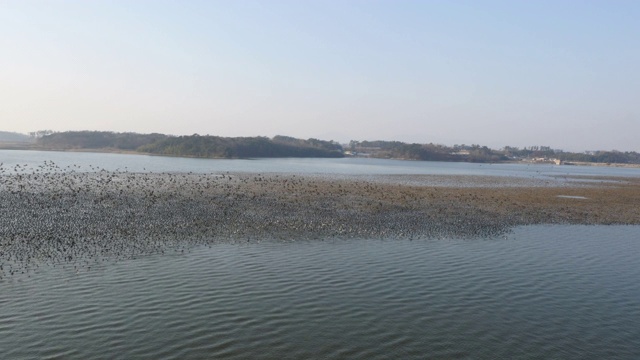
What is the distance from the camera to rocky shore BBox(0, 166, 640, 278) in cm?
2345

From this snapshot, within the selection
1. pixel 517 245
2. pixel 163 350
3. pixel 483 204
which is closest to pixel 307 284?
pixel 163 350

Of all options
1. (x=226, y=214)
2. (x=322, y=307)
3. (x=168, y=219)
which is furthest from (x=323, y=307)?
(x=226, y=214)

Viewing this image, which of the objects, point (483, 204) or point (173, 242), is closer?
point (173, 242)

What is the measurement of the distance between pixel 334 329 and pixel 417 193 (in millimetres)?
43051

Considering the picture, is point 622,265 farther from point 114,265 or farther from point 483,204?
point 114,265

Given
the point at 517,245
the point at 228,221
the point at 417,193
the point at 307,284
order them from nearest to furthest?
the point at 307,284 < the point at 517,245 < the point at 228,221 < the point at 417,193

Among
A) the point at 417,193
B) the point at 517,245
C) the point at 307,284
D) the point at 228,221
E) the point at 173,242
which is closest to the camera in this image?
the point at 307,284

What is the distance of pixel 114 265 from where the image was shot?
1988 cm

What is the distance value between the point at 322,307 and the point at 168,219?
18352 mm

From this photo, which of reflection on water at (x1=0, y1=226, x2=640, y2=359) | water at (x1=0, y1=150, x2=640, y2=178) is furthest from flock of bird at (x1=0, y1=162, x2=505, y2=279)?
water at (x1=0, y1=150, x2=640, y2=178)

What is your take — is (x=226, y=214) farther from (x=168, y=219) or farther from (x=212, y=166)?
(x=212, y=166)

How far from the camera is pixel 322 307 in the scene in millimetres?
16000

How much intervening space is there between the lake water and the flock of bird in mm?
2441

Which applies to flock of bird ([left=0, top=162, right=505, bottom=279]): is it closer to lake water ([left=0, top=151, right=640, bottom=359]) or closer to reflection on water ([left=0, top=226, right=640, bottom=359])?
lake water ([left=0, top=151, right=640, bottom=359])
